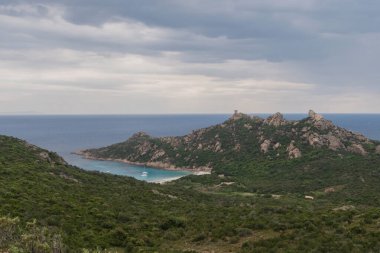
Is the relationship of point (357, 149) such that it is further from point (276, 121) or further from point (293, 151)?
point (276, 121)

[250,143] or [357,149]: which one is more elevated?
[357,149]

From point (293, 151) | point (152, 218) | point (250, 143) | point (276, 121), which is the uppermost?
point (276, 121)

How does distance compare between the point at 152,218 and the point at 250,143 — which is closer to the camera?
the point at 152,218

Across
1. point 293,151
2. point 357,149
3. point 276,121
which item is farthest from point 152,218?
point 276,121

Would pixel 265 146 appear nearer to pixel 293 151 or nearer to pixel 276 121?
pixel 293 151

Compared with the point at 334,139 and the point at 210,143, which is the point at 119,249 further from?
the point at 210,143

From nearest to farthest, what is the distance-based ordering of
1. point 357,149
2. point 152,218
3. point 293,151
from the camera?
point 152,218
point 357,149
point 293,151

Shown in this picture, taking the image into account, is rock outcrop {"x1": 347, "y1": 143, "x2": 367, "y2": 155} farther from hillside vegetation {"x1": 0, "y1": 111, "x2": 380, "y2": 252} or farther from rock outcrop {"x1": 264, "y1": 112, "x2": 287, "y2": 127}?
hillside vegetation {"x1": 0, "y1": 111, "x2": 380, "y2": 252}

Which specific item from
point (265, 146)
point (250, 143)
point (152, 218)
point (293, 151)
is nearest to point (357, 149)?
point (293, 151)

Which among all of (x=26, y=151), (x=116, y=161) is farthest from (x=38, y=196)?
(x=116, y=161)

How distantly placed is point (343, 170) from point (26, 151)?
83659 millimetres

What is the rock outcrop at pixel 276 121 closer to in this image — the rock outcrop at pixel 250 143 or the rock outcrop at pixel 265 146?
Result: the rock outcrop at pixel 250 143

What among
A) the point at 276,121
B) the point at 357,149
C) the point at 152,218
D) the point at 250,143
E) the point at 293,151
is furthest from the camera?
the point at 276,121

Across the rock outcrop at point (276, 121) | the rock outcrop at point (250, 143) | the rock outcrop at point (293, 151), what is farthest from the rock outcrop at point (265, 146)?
the rock outcrop at point (276, 121)
